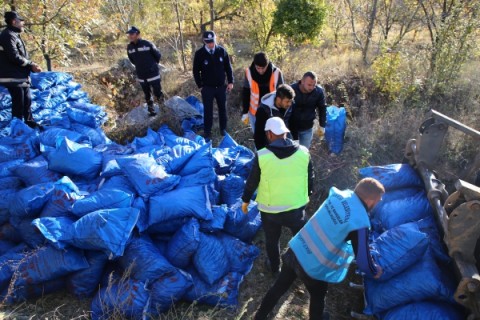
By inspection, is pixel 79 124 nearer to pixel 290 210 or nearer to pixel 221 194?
pixel 221 194

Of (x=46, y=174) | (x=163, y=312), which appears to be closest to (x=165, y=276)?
(x=163, y=312)

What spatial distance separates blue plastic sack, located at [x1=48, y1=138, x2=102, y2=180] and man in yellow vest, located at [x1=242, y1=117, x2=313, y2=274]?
1.83m

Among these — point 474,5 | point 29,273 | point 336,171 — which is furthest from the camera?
point 474,5

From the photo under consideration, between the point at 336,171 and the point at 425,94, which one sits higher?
the point at 425,94

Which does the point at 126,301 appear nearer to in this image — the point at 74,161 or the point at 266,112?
the point at 74,161

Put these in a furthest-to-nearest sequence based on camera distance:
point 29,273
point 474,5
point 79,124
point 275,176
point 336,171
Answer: point 474,5
point 79,124
point 336,171
point 29,273
point 275,176

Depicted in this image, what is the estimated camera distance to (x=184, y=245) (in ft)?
10.1

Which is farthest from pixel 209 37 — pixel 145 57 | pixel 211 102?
pixel 145 57

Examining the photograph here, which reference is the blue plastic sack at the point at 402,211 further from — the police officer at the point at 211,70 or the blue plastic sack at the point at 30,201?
the blue plastic sack at the point at 30,201

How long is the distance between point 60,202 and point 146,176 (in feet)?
2.51

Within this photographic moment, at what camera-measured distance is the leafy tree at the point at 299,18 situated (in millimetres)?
7719

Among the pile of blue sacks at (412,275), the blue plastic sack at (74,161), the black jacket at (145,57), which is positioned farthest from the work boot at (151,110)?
the pile of blue sacks at (412,275)

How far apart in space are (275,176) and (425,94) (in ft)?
13.2

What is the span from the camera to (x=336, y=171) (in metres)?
4.36
